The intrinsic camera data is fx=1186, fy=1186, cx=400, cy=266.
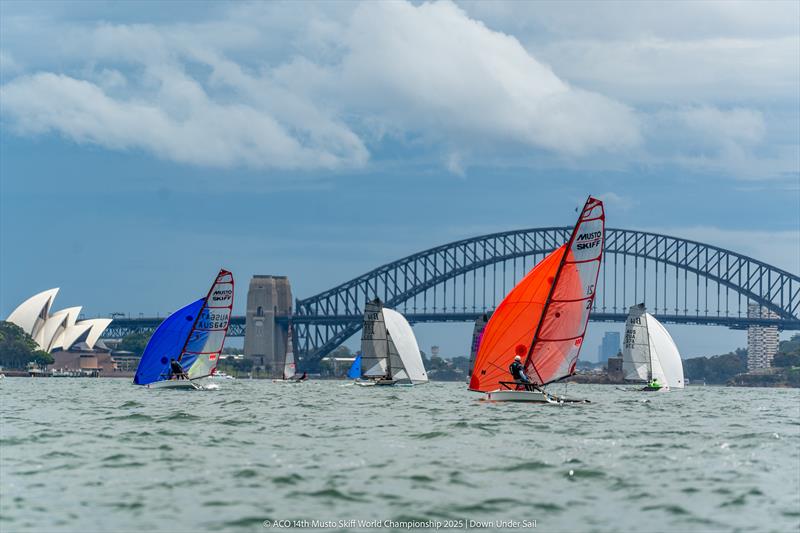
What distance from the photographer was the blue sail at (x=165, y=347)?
174ft

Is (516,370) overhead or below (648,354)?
below

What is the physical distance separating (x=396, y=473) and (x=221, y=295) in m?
38.0

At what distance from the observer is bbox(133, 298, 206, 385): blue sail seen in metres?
52.9

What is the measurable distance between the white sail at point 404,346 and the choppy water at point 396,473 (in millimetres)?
41064

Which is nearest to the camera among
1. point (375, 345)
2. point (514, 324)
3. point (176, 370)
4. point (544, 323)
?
point (544, 323)

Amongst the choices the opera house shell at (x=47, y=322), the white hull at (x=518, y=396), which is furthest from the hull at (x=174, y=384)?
the opera house shell at (x=47, y=322)

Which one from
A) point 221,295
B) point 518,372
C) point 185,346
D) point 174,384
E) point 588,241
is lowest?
point 174,384

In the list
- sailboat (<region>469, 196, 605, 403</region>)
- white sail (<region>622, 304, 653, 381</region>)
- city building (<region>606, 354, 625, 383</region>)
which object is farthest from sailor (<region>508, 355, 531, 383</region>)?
city building (<region>606, 354, 625, 383</region>)

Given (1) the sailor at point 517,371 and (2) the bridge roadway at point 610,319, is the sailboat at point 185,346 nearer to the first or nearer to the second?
(1) the sailor at point 517,371

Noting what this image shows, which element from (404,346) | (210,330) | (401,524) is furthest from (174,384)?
(401,524)

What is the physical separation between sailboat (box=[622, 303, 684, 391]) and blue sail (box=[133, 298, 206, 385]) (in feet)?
106

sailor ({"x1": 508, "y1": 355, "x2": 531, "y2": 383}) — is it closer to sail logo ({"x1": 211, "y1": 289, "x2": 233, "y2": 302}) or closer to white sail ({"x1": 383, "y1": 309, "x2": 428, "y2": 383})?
sail logo ({"x1": 211, "y1": 289, "x2": 233, "y2": 302})

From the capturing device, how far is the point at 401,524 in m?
14.4

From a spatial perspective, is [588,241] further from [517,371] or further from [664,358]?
[664,358]
